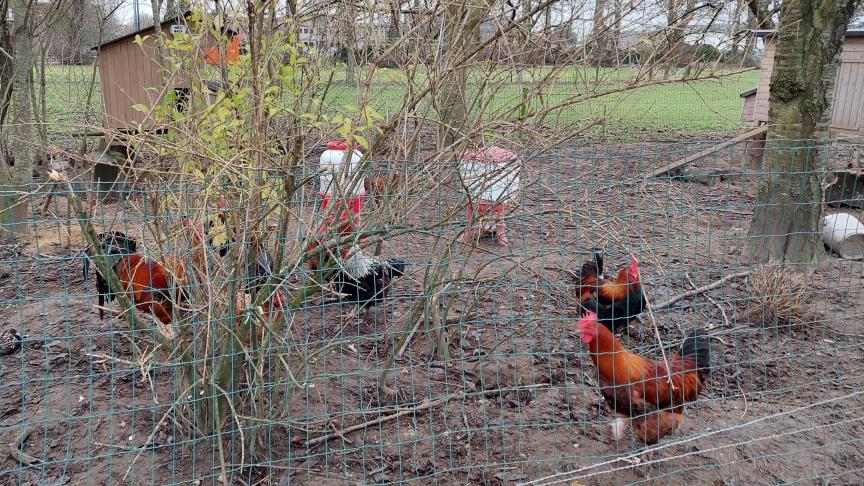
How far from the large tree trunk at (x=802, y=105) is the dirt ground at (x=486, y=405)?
0.80 metres

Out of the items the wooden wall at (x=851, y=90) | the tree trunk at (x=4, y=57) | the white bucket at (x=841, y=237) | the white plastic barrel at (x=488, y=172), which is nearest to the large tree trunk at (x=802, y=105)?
the white bucket at (x=841, y=237)

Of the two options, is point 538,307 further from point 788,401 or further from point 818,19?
point 818,19

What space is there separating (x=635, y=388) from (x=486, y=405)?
866 mm

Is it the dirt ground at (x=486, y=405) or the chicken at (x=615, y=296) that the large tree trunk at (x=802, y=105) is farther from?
the chicken at (x=615, y=296)

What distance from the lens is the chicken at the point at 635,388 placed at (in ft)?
11.3

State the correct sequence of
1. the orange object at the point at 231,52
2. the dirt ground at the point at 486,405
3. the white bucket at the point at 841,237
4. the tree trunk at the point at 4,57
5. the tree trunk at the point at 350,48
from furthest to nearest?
1. the tree trunk at the point at 4,57
2. the white bucket at the point at 841,237
3. the orange object at the point at 231,52
4. the dirt ground at the point at 486,405
5. the tree trunk at the point at 350,48

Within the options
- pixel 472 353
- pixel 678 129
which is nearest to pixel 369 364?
pixel 472 353

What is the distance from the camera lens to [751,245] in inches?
226

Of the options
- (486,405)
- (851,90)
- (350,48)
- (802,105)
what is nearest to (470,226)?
(350,48)

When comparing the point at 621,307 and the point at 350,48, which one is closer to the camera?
the point at 350,48

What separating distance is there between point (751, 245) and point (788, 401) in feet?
6.75

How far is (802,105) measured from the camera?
17.8 ft

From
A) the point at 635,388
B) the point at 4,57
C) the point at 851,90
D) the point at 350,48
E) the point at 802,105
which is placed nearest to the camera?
the point at 350,48

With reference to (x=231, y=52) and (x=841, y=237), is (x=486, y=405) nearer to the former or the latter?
(x=231, y=52)
